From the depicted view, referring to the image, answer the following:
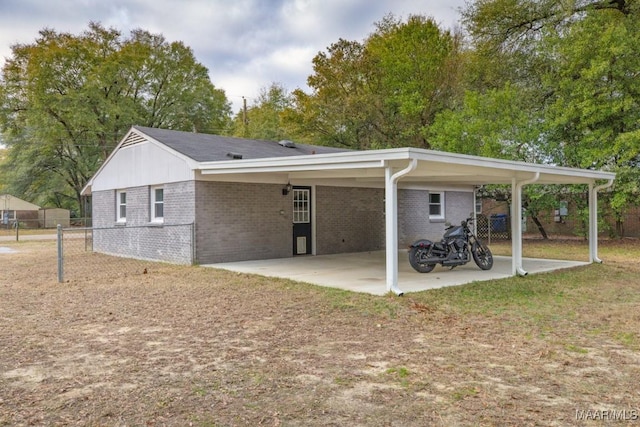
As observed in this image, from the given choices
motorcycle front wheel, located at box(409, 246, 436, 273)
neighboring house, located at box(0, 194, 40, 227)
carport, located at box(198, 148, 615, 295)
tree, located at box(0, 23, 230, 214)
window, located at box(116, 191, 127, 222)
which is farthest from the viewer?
neighboring house, located at box(0, 194, 40, 227)

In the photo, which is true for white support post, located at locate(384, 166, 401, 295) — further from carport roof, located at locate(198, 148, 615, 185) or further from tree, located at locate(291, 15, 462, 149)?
tree, located at locate(291, 15, 462, 149)

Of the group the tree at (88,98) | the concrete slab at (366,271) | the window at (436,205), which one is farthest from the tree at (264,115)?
the concrete slab at (366,271)

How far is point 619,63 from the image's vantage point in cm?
1645

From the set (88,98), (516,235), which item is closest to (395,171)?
(516,235)

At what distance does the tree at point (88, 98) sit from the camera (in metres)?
30.5

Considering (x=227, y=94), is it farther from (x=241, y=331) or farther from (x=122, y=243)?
(x=241, y=331)

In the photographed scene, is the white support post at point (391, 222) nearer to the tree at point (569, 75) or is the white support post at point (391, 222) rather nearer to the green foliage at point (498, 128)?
the green foliage at point (498, 128)

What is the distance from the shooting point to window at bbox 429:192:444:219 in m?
17.1

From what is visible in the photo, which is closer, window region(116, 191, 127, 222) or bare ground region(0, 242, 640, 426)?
bare ground region(0, 242, 640, 426)

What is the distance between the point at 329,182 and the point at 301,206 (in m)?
1.04

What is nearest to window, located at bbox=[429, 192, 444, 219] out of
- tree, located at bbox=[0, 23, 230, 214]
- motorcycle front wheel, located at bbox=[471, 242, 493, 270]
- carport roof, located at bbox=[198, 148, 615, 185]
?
carport roof, located at bbox=[198, 148, 615, 185]

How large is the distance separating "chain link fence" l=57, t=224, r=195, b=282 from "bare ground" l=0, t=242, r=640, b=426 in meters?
2.41

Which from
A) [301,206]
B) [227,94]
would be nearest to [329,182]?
[301,206]

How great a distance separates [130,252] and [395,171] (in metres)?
8.94
